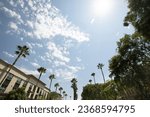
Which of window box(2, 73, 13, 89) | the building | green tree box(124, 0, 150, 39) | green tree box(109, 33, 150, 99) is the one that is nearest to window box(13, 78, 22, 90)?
the building

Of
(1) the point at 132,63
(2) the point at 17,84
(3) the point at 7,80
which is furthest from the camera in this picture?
(2) the point at 17,84

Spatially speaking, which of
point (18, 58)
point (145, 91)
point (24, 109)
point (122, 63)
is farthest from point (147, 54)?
point (18, 58)

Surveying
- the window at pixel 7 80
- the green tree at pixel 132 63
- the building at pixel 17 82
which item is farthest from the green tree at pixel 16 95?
the green tree at pixel 132 63

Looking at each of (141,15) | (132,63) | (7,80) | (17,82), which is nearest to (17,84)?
(17,82)

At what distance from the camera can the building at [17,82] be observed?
43062mm

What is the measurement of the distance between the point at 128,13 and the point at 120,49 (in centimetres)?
852

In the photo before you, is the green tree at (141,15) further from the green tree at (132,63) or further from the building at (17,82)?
the building at (17,82)

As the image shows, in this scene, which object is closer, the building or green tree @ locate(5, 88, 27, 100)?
green tree @ locate(5, 88, 27, 100)

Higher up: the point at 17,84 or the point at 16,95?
the point at 17,84

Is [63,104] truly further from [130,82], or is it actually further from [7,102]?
[130,82]

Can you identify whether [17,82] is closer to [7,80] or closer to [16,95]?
[7,80]

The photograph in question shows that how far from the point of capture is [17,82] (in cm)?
5159

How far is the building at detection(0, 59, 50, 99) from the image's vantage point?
1695 inches

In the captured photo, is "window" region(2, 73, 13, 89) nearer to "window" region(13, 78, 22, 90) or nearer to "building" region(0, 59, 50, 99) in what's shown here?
"building" region(0, 59, 50, 99)
